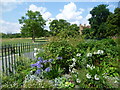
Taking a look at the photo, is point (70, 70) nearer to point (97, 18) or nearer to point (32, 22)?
point (32, 22)

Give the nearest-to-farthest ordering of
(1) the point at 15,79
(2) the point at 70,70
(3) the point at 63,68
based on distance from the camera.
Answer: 1. (1) the point at 15,79
2. (2) the point at 70,70
3. (3) the point at 63,68

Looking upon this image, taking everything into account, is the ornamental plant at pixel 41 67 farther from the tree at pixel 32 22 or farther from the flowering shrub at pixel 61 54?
the tree at pixel 32 22

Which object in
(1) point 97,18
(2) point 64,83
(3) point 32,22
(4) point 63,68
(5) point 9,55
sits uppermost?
(1) point 97,18

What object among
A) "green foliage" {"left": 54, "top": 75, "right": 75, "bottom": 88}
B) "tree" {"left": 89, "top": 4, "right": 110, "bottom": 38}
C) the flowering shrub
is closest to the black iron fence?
the flowering shrub

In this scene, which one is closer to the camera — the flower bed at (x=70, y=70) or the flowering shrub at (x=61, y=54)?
the flower bed at (x=70, y=70)

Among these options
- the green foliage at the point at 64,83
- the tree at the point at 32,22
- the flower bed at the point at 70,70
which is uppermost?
the tree at the point at 32,22

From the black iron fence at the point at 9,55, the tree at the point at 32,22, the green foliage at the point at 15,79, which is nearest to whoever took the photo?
the green foliage at the point at 15,79

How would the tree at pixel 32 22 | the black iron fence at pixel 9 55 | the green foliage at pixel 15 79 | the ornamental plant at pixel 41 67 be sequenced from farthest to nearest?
the tree at pixel 32 22
the black iron fence at pixel 9 55
the ornamental plant at pixel 41 67
the green foliage at pixel 15 79

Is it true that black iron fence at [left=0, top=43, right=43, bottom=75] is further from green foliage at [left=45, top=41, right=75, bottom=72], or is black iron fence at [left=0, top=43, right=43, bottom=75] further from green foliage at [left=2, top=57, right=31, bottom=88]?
green foliage at [left=45, top=41, right=75, bottom=72]

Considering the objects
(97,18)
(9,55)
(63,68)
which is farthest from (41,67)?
(97,18)

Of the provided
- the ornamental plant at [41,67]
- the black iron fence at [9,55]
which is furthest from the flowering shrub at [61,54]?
the black iron fence at [9,55]

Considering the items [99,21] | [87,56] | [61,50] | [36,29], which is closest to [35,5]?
[61,50]

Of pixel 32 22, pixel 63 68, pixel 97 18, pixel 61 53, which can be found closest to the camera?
pixel 63 68

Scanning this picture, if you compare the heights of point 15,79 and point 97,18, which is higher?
point 97,18
